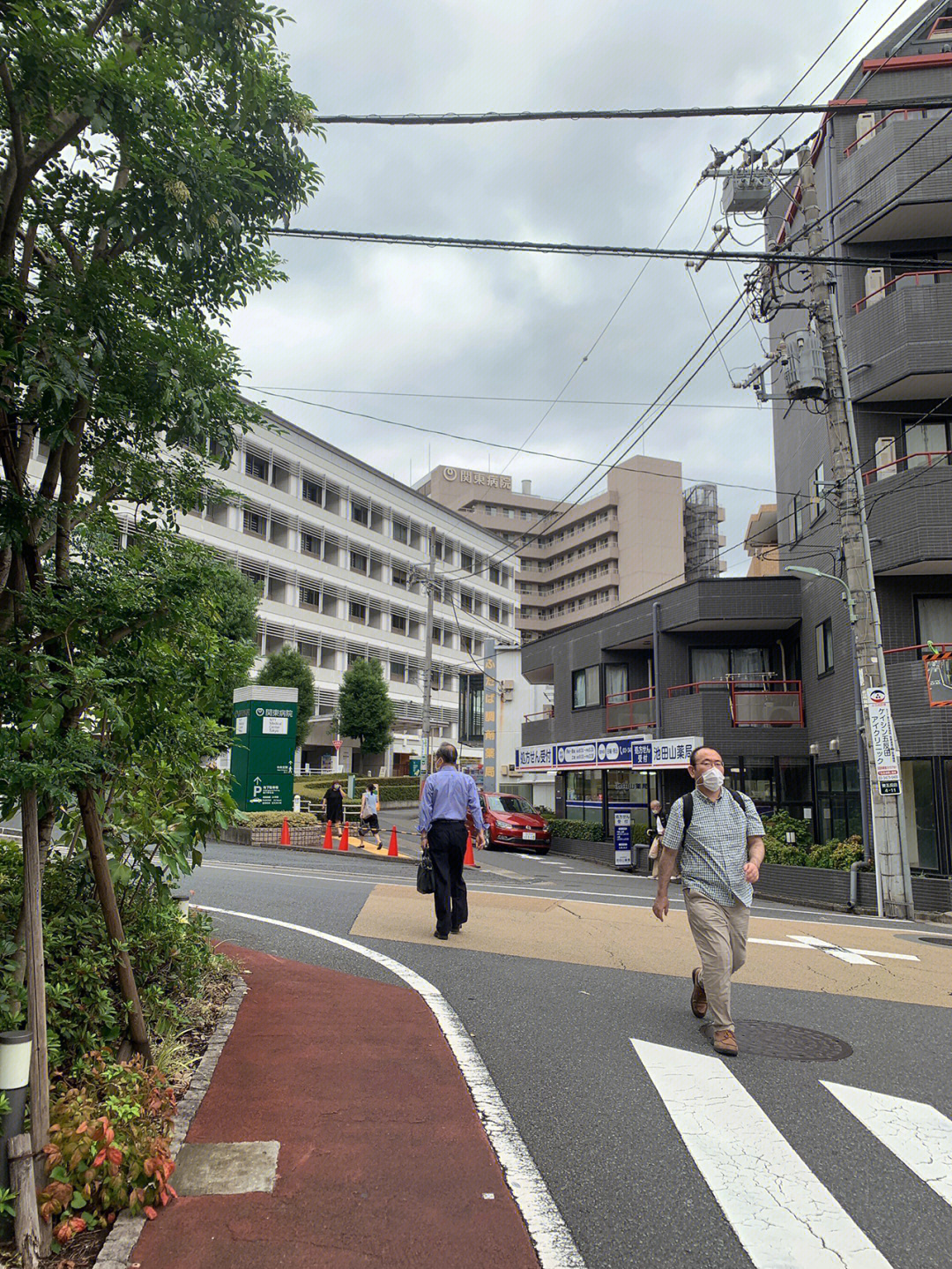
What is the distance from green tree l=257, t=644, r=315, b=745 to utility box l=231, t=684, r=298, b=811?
21.7 meters

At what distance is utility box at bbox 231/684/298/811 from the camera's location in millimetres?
26250

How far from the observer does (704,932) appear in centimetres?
592

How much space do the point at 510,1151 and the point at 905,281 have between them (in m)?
21.5

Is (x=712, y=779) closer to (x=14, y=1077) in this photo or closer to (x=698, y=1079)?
(x=698, y=1079)

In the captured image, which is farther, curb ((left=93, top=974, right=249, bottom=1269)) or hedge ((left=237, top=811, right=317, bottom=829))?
hedge ((left=237, top=811, right=317, bottom=829))

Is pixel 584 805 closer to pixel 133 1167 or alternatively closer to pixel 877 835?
pixel 877 835

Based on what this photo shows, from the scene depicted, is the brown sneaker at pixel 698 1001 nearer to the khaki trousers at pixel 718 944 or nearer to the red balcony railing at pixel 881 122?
the khaki trousers at pixel 718 944

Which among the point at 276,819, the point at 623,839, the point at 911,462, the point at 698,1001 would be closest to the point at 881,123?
the point at 911,462

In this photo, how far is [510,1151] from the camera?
13.5 ft

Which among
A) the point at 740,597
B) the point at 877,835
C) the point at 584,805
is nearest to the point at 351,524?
the point at 584,805

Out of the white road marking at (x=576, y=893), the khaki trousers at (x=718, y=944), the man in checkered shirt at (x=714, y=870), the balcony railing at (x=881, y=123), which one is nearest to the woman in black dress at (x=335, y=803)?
the white road marking at (x=576, y=893)

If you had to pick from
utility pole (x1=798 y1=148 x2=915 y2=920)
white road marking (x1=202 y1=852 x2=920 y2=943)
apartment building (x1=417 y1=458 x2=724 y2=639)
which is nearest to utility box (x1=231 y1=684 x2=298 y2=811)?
white road marking (x1=202 y1=852 x2=920 y2=943)

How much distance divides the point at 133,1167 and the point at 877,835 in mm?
14049

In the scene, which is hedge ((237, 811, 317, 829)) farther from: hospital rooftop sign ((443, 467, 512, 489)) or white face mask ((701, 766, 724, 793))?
hospital rooftop sign ((443, 467, 512, 489))
